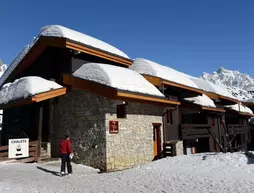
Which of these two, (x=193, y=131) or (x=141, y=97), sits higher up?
(x=141, y=97)

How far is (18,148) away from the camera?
12164 mm

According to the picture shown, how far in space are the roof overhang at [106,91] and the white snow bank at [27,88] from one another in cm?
92

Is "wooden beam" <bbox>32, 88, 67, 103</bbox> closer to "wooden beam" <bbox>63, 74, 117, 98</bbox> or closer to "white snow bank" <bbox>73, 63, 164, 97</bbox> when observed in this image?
"wooden beam" <bbox>63, 74, 117, 98</bbox>

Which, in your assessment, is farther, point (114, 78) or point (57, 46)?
point (57, 46)

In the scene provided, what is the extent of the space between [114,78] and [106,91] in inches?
37.8

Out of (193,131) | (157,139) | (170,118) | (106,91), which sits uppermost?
(106,91)

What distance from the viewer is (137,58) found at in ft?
67.5

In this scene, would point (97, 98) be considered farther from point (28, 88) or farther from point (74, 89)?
point (28, 88)

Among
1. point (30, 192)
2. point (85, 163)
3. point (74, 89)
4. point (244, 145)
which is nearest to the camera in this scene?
point (30, 192)

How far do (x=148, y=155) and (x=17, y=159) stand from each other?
6.28 meters

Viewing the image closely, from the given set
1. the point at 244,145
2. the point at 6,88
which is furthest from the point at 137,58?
the point at 244,145

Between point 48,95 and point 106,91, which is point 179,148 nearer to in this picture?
point 106,91

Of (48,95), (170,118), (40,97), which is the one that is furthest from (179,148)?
(40,97)

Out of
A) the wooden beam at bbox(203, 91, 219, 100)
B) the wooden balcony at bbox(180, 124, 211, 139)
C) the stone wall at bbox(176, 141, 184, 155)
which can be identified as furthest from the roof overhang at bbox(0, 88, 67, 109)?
the wooden beam at bbox(203, 91, 219, 100)
